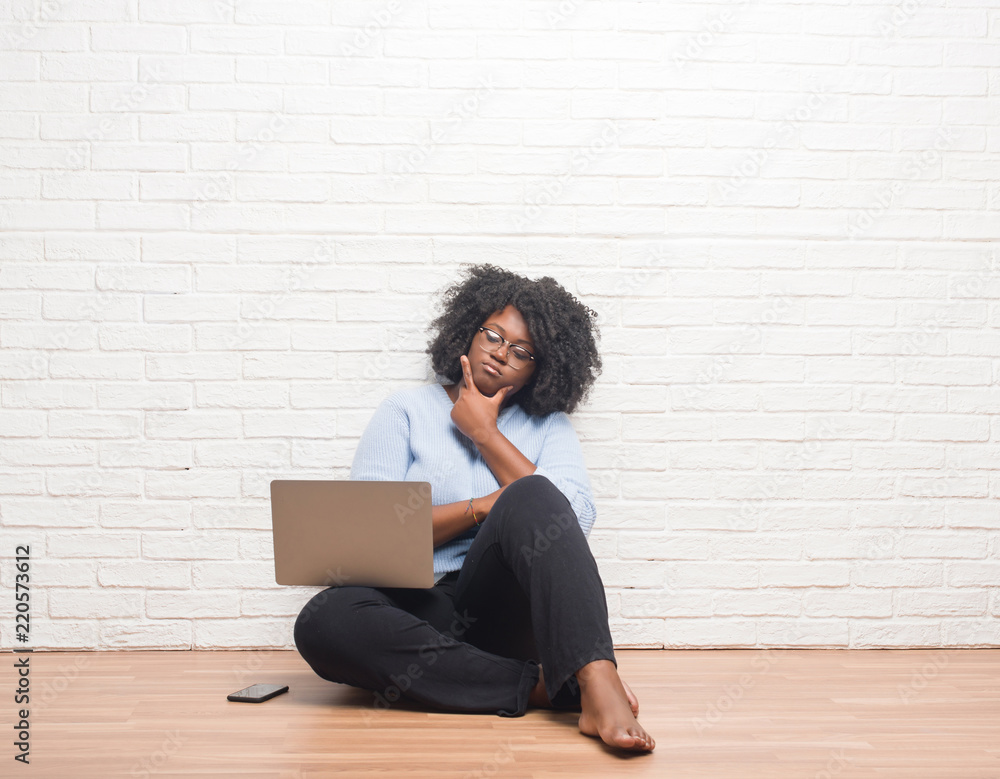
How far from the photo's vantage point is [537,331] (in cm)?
221

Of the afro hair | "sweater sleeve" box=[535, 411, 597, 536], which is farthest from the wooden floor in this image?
the afro hair

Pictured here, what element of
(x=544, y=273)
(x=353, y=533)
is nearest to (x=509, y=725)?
(x=353, y=533)

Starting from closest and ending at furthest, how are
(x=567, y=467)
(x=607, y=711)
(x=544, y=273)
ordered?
(x=607, y=711), (x=567, y=467), (x=544, y=273)

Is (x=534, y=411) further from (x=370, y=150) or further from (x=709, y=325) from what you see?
(x=370, y=150)

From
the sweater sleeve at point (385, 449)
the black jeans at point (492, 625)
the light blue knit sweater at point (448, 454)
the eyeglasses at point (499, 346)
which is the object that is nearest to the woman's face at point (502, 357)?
the eyeglasses at point (499, 346)

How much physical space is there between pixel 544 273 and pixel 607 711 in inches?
52.6

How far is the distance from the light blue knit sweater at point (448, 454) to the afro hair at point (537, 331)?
0.08m

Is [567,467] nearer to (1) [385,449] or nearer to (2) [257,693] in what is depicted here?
(1) [385,449]

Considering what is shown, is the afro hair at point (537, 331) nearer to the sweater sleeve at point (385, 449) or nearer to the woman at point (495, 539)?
the woman at point (495, 539)

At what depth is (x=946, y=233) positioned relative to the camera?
2.55 m

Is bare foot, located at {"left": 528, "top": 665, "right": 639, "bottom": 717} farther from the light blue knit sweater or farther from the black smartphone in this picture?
the black smartphone

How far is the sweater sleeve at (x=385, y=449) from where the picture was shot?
6.89ft

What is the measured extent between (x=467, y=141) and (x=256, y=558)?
4.59ft

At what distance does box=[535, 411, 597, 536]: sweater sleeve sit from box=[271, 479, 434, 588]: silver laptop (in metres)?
0.40
